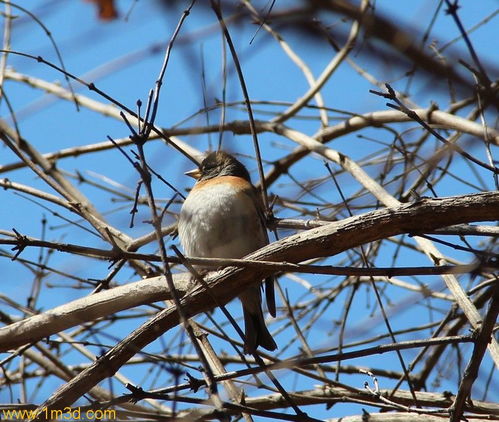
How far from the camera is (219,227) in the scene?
4574 millimetres

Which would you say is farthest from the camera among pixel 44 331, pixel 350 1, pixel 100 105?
pixel 100 105

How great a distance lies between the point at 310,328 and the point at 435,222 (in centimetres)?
271

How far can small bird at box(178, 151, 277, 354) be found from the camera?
4570 mm

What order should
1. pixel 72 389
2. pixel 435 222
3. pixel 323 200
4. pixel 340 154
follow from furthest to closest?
pixel 323 200, pixel 340 154, pixel 72 389, pixel 435 222

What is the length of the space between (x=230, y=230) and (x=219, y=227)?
0.25 feet

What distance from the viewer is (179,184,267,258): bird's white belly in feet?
15.0

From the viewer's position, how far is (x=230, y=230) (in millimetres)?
4586

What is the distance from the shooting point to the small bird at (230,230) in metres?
4.57

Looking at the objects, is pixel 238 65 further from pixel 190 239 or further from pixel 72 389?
pixel 190 239

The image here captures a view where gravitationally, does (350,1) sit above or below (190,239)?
below

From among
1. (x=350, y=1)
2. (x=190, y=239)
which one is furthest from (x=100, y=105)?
(x=350, y=1)

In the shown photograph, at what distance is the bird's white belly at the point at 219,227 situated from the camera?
4.57m

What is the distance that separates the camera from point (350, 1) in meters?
0.92

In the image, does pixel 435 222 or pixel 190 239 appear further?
pixel 190 239
